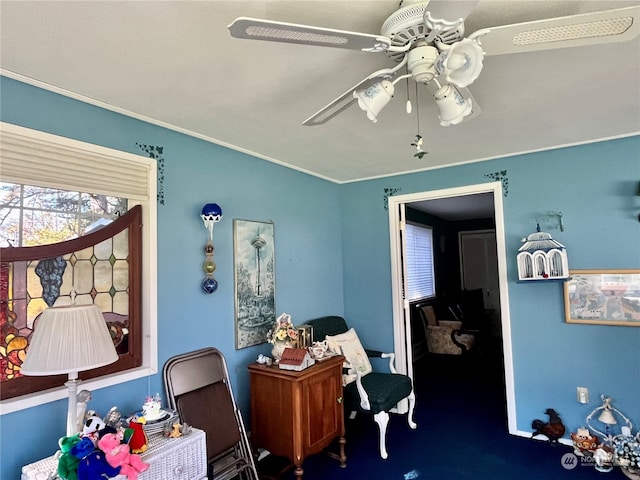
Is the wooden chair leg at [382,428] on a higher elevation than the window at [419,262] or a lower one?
lower

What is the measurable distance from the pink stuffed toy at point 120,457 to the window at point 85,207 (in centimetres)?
55

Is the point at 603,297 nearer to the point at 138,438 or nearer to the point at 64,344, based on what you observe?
the point at 138,438

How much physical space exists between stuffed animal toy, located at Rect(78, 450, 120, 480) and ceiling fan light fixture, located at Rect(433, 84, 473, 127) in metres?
2.00

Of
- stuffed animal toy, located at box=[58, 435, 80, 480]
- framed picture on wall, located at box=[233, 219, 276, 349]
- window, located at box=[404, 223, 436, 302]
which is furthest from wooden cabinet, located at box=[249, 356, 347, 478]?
window, located at box=[404, 223, 436, 302]

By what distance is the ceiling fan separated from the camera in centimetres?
115

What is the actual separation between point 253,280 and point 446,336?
149 inches

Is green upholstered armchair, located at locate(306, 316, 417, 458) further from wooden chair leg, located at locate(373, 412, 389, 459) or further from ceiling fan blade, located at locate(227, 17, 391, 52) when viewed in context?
ceiling fan blade, located at locate(227, 17, 391, 52)

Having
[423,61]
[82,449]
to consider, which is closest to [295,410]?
[82,449]

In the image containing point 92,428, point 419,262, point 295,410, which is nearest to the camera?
point 92,428

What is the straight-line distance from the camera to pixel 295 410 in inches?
101

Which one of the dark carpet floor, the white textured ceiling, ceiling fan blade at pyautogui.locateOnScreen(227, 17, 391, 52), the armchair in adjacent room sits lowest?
the dark carpet floor

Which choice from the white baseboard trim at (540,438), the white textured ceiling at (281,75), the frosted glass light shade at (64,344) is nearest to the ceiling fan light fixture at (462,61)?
→ the white textured ceiling at (281,75)

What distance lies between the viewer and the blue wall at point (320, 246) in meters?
2.12

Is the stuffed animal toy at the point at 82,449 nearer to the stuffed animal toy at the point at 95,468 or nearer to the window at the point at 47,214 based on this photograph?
the stuffed animal toy at the point at 95,468
